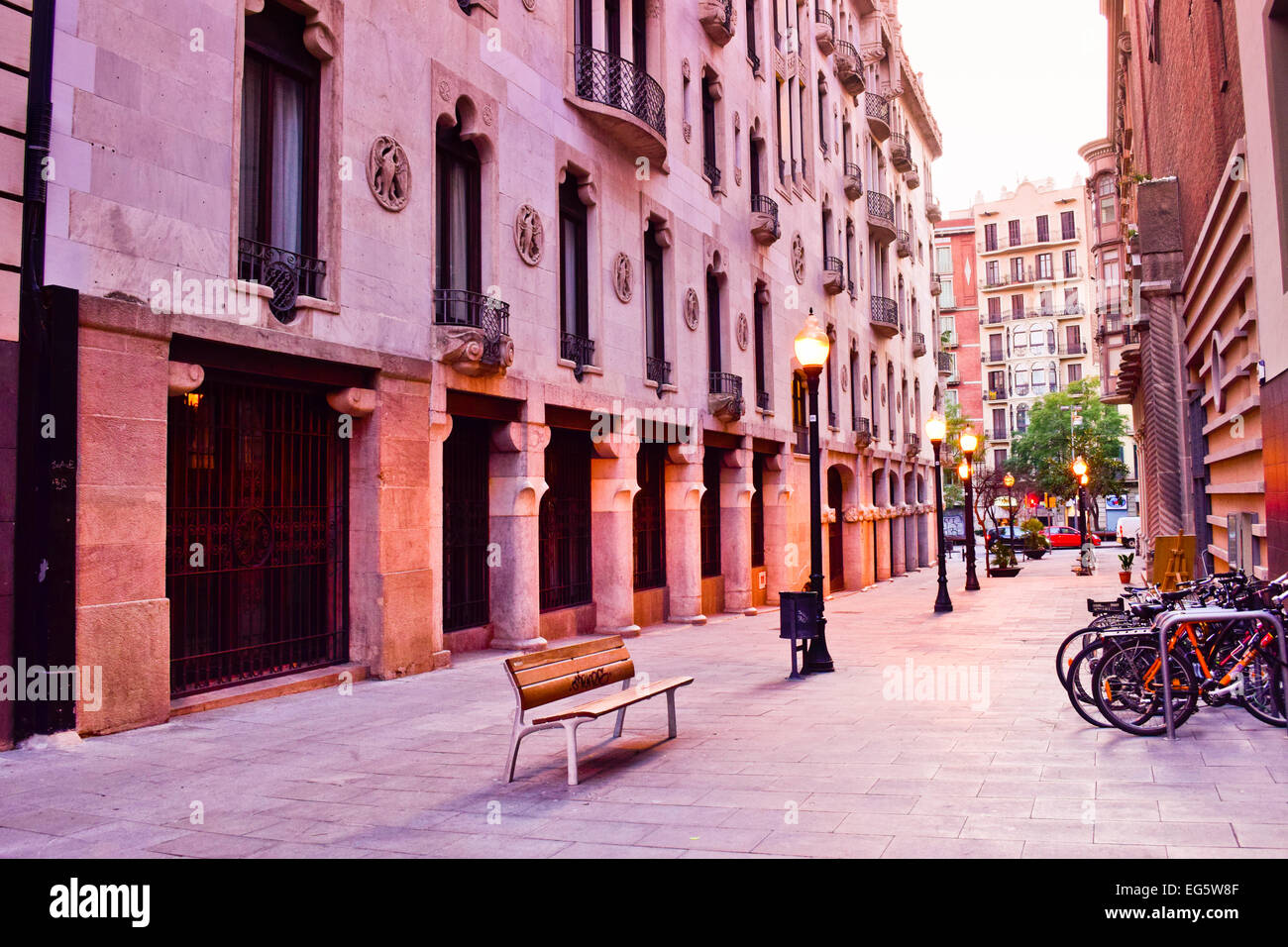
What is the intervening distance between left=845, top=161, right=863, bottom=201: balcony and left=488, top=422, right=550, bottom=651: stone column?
23.1 metres

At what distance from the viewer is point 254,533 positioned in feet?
36.4

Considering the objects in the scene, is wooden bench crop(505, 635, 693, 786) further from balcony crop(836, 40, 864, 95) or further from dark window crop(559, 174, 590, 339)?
balcony crop(836, 40, 864, 95)

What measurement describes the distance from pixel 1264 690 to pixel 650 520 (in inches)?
547

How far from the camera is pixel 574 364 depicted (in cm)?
1683

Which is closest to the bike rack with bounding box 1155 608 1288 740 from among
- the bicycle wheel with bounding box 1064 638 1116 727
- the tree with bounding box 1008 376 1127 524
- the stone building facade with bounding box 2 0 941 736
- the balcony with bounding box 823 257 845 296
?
the bicycle wheel with bounding box 1064 638 1116 727

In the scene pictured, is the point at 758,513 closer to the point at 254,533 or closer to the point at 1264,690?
the point at 254,533

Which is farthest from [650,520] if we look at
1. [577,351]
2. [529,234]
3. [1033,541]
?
[1033,541]

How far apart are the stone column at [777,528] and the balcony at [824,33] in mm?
15272

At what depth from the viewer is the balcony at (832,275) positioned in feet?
103

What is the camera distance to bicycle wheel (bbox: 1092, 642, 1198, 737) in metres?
8.03

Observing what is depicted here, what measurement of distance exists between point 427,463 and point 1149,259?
682 inches

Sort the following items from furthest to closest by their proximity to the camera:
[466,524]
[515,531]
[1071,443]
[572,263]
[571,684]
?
1. [1071,443]
2. [572,263]
3. [515,531]
4. [466,524]
5. [571,684]

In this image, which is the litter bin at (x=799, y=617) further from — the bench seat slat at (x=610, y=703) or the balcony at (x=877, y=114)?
the balcony at (x=877, y=114)

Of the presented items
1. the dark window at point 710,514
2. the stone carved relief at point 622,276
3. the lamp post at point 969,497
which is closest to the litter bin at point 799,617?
the stone carved relief at point 622,276
